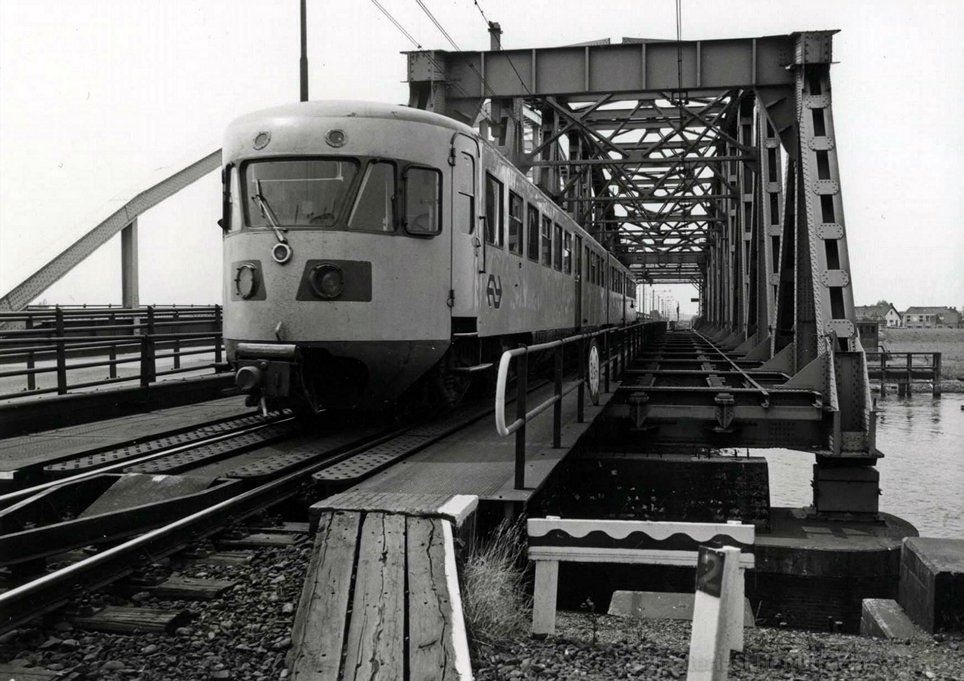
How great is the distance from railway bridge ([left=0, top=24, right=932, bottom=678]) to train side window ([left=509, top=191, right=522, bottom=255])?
3.75ft

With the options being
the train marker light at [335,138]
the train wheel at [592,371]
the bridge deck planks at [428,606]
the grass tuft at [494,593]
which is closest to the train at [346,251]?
the train marker light at [335,138]

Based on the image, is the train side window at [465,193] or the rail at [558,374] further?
the train side window at [465,193]

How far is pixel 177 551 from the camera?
4984mm

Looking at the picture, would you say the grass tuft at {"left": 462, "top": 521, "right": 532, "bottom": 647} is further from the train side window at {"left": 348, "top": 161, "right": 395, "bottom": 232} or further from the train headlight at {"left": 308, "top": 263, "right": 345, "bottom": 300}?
the train side window at {"left": 348, "top": 161, "right": 395, "bottom": 232}

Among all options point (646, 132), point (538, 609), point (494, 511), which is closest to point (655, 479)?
point (494, 511)

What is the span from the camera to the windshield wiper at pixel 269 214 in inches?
304

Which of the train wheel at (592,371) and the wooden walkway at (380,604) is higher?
the train wheel at (592,371)

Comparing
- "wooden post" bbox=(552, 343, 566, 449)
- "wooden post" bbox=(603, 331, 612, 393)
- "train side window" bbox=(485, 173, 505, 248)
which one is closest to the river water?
"wooden post" bbox=(603, 331, 612, 393)

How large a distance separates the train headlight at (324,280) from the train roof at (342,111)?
142 cm

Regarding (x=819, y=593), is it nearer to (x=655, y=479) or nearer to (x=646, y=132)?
(x=655, y=479)

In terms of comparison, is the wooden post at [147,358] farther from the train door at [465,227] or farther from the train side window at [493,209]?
the train side window at [493,209]

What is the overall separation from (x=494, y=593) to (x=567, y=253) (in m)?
12.4

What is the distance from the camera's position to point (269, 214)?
25.5 feet

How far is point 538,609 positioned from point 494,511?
3.77 ft
